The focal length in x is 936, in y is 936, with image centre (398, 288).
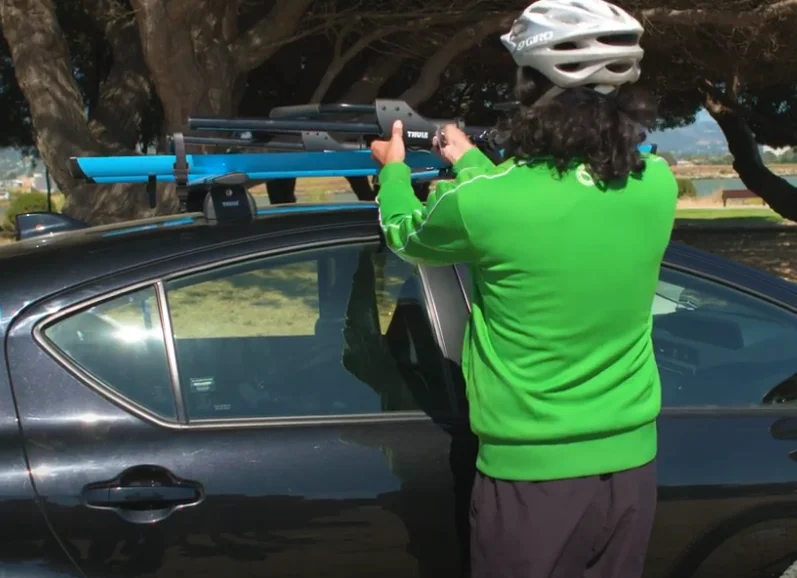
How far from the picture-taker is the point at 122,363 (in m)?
2.16

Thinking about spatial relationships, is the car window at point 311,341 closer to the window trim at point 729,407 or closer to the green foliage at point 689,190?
the window trim at point 729,407

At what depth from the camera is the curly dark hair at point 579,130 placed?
178cm

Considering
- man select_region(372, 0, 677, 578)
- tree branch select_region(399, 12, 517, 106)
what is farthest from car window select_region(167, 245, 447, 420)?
tree branch select_region(399, 12, 517, 106)

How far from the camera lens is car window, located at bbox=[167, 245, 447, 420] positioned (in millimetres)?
2236

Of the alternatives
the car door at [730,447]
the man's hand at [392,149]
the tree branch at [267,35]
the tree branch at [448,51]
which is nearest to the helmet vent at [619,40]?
the man's hand at [392,149]

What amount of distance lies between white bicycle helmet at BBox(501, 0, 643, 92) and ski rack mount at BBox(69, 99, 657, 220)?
429mm

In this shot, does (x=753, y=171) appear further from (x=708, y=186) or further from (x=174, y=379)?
(x=708, y=186)

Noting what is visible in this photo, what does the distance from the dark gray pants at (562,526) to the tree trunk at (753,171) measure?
54.4ft

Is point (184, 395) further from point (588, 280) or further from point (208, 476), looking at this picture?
point (588, 280)

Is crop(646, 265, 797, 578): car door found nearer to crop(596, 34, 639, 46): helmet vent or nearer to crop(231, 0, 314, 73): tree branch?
crop(596, 34, 639, 46): helmet vent

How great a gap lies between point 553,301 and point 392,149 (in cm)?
57

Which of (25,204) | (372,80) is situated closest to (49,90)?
(372,80)

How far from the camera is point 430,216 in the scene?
72.7 inches

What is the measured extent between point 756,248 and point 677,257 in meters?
15.4
